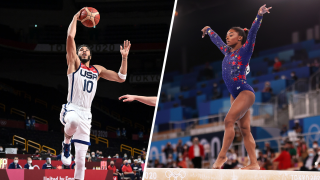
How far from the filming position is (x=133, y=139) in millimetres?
26578

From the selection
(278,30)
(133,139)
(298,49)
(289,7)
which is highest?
(289,7)

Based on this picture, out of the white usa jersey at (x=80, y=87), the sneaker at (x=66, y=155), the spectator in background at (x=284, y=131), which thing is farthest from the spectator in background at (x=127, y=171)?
the white usa jersey at (x=80, y=87)

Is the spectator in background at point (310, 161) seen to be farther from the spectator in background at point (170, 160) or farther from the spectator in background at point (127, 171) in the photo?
the spectator in background at point (127, 171)

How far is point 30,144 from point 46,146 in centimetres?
93

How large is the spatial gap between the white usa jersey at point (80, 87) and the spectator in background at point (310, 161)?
21.4ft

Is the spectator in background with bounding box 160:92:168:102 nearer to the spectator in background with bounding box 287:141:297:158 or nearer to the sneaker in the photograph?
the spectator in background with bounding box 287:141:297:158

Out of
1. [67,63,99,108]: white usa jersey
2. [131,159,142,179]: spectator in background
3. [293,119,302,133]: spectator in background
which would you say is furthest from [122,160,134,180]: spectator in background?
[67,63,99,108]: white usa jersey

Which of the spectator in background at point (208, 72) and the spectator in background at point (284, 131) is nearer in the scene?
the spectator in background at point (284, 131)

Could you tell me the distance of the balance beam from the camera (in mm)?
5093

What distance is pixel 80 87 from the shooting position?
5.25 metres

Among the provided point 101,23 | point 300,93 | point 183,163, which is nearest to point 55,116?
point 101,23

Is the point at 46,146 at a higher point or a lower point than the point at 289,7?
lower

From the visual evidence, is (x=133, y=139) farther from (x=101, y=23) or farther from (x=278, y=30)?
(x=278, y=30)

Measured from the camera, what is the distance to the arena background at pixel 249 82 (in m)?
11.8
